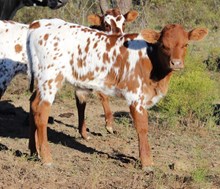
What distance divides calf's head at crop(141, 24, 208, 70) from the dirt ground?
128 cm

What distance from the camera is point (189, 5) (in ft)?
93.2

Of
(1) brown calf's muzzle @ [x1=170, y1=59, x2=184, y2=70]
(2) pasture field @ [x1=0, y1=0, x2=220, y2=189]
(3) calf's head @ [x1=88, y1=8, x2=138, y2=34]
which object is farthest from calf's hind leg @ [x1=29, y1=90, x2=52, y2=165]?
(3) calf's head @ [x1=88, y1=8, x2=138, y2=34]

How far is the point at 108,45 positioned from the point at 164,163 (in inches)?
65.3

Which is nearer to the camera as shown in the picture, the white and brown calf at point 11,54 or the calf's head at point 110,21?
the white and brown calf at point 11,54

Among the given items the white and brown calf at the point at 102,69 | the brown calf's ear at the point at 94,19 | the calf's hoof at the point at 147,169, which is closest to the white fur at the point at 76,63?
the white and brown calf at the point at 102,69

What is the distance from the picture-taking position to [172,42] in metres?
7.06

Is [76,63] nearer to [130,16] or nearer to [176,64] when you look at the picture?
[176,64]

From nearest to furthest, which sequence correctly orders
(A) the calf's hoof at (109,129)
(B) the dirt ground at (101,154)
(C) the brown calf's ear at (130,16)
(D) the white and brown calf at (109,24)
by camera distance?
(B) the dirt ground at (101,154), (A) the calf's hoof at (109,129), (D) the white and brown calf at (109,24), (C) the brown calf's ear at (130,16)

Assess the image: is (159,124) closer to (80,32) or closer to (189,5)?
(80,32)

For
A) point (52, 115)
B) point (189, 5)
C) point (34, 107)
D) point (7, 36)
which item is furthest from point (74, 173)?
point (189, 5)

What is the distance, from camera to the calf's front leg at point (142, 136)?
7.36 meters

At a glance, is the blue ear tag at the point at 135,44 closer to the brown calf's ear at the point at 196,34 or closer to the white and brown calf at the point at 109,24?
the brown calf's ear at the point at 196,34

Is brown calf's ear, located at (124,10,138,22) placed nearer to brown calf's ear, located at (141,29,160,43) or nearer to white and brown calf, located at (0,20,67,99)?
white and brown calf, located at (0,20,67,99)

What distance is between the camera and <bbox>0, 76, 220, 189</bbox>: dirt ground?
22.2 feet
